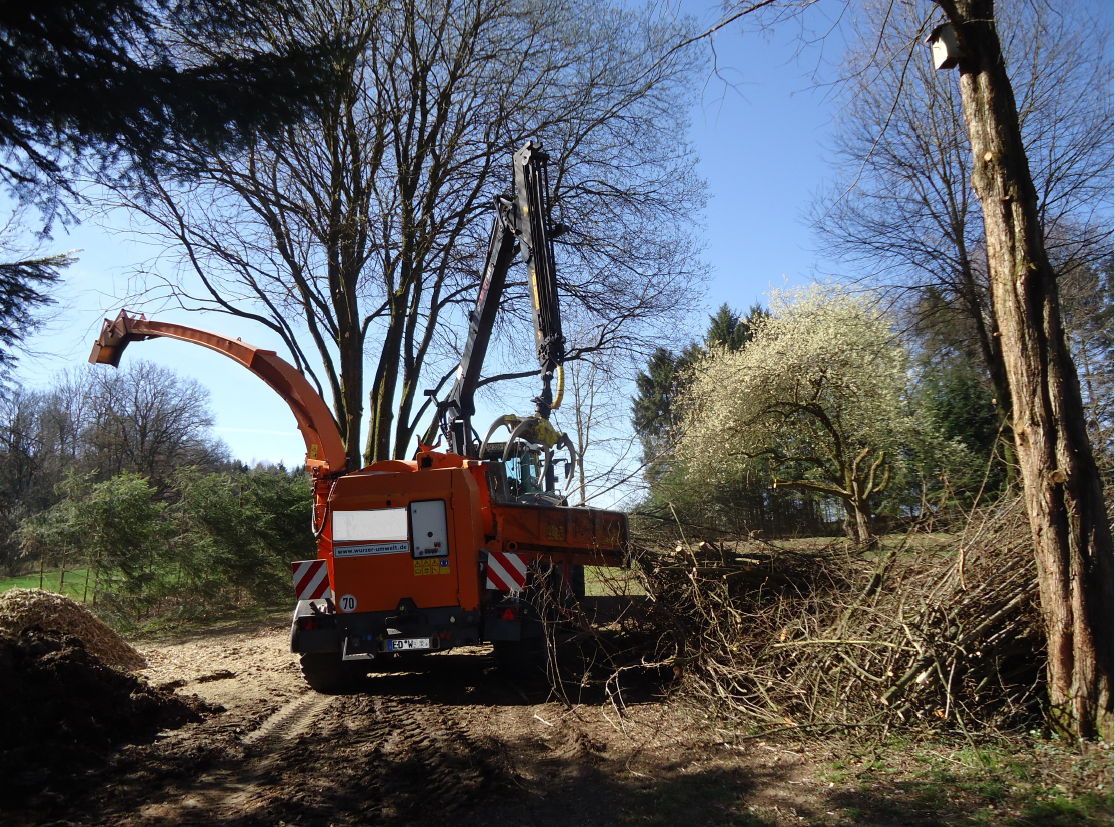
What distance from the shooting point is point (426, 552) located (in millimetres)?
7328

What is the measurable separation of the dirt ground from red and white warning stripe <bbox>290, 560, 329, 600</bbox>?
1226mm

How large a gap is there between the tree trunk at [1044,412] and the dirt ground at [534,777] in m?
0.52

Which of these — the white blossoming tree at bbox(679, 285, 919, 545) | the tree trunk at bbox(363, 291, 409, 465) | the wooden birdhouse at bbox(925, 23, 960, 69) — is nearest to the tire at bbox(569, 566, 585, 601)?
the wooden birdhouse at bbox(925, 23, 960, 69)

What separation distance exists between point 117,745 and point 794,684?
505 cm

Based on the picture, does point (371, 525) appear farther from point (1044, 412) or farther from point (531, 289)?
point (1044, 412)

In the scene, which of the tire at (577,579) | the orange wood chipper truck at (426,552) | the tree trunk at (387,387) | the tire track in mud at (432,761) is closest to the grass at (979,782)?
the tire track in mud at (432,761)

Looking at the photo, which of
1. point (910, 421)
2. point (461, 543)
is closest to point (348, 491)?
point (461, 543)

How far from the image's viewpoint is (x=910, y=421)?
2030 centimetres

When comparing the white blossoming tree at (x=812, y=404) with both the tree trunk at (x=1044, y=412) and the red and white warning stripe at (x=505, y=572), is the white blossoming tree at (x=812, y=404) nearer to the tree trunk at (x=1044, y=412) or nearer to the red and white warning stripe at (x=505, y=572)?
the red and white warning stripe at (x=505, y=572)

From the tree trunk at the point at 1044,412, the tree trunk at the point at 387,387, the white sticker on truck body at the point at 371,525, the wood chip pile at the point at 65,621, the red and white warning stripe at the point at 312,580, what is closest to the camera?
the tree trunk at the point at 1044,412

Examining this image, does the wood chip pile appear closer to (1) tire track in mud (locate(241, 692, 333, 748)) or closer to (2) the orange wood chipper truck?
(1) tire track in mud (locate(241, 692, 333, 748))

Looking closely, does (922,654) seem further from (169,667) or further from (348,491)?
(169,667)

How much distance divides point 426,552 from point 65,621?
4.51 m

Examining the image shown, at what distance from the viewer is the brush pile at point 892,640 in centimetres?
488
